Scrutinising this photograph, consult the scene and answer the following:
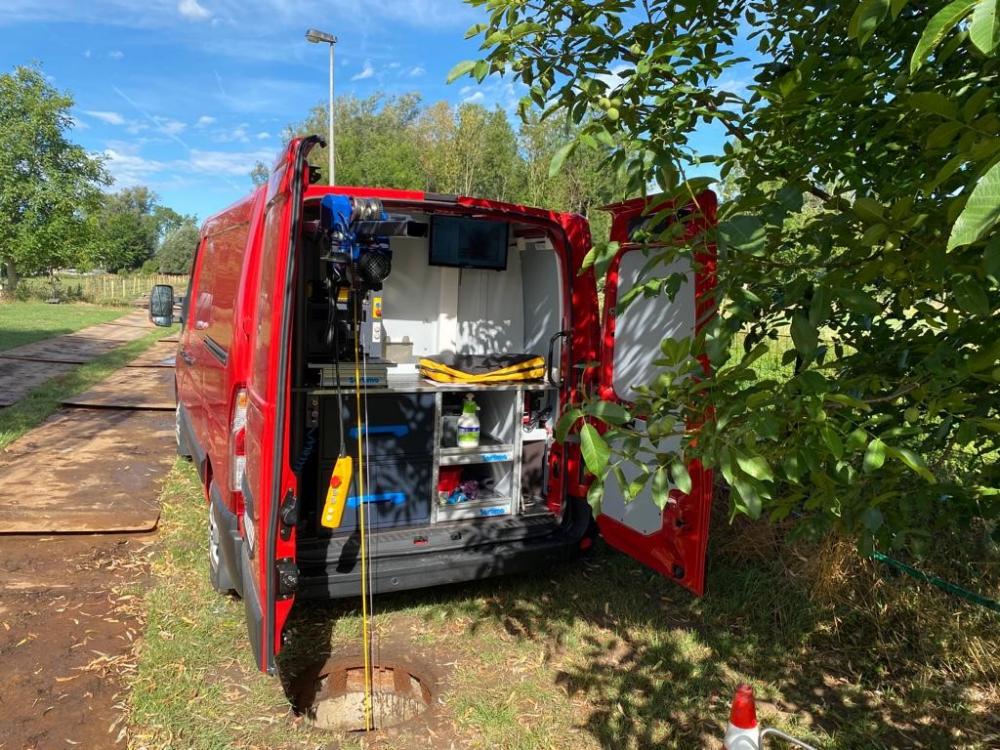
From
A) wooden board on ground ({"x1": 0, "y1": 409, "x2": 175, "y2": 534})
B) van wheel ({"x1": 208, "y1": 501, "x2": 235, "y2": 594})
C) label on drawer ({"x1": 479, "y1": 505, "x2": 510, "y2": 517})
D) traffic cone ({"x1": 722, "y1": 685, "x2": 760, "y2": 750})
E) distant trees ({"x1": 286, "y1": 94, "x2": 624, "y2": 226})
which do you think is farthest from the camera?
distant trees ({"x1": 286, "y1": 94, "x2": 624, "y2": 226})

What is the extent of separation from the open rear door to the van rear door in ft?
4.96

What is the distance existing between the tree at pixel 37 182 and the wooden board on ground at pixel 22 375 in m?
19.5

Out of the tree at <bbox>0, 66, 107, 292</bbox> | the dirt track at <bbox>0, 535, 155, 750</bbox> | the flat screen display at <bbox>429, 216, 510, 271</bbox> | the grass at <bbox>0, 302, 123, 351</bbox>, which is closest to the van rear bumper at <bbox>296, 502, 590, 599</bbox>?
the dirt track at <bbox>0, 535, 155, 750</bbox>

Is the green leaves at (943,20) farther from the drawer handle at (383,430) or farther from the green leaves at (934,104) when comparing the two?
the drawer handle at (383,430)

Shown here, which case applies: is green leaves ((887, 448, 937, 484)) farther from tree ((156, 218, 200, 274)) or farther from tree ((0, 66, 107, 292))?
tree ((156, 218, 200, 274))

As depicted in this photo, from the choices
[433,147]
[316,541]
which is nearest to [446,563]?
[316,541]

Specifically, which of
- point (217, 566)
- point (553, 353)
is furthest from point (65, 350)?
point (553, 353)

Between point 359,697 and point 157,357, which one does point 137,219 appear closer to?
point 157,357

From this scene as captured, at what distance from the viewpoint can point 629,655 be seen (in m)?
3.62

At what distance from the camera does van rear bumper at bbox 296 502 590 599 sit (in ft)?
11.3

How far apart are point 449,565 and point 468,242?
7.08ft

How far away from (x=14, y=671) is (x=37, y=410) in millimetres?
6194

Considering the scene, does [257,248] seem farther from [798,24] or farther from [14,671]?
[798,24]

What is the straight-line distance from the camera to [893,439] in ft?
5.83
